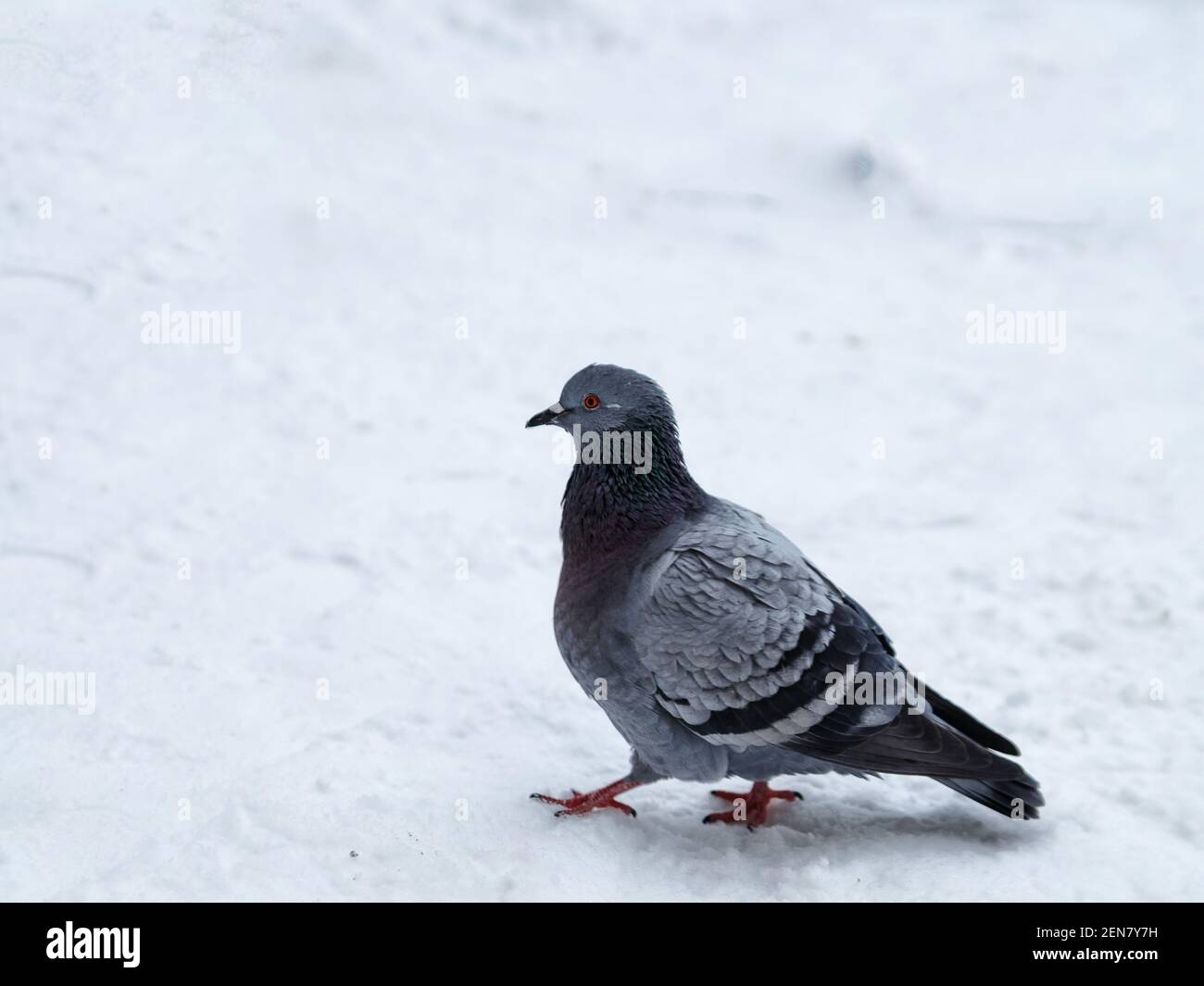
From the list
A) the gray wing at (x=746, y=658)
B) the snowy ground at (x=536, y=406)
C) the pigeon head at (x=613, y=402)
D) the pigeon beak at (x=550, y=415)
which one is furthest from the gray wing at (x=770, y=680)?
the pigeon beak at (x=550, y=415)

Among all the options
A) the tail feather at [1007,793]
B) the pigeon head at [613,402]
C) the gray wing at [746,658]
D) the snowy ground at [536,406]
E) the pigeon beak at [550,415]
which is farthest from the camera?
the pigeon beak at [550,415]

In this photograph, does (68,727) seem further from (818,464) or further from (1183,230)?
(1183,230)

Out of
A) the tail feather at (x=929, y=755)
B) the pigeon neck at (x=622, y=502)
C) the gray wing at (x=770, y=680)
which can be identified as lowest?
the tail feather at (x=929, y=755)

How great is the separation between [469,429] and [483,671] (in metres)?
2.81

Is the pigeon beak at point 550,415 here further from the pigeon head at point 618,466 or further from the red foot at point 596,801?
the red foot at point 596,801

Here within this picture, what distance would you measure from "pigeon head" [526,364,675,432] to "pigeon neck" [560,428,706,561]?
8cm

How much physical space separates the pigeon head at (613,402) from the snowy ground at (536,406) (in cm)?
163

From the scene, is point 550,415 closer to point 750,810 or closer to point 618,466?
point 618,466

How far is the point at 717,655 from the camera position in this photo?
436 cm

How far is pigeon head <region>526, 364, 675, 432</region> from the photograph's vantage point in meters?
4.80

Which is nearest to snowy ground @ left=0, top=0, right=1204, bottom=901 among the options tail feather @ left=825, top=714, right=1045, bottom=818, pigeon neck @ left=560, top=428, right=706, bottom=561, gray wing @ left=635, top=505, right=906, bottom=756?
tail feather @ left=825, top=714, right=1045, bottom=818

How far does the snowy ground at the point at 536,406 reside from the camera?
15.4ft

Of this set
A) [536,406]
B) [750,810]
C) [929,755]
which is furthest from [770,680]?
[536,406]

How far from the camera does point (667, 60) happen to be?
12359 mm
